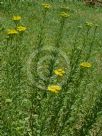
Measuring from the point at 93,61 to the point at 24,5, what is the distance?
3.66m

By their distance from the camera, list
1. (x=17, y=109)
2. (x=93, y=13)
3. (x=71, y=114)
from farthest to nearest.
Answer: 1. (x=93, y=13)
2. (x=71, y=114)
3. (x=17, y=109)

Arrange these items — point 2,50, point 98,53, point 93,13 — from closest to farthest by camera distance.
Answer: point 2,50 → point 98,53 → point 93,13

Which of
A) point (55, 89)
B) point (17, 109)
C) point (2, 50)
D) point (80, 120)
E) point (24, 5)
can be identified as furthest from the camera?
point (24, 5)

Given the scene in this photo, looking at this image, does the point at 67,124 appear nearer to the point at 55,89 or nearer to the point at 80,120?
the point at 80,120

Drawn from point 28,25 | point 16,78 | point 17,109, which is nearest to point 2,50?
point 16,78

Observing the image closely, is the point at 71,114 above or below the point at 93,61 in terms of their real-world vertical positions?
above

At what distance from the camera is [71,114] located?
523 cm

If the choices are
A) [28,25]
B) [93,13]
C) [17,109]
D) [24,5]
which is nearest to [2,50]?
[17,109]

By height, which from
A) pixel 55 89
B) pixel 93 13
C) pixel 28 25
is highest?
pixel 55 89

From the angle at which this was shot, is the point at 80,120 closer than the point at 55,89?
No

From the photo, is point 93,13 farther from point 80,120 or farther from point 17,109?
point 17,109

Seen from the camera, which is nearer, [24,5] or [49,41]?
[49,41]

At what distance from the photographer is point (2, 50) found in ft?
22.9

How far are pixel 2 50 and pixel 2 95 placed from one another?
1.86 metres
